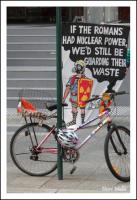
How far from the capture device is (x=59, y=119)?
21.3ft

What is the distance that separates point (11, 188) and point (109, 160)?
111 centimetres

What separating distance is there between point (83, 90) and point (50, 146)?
3.80 feet

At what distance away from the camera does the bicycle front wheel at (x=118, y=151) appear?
21.1 ft

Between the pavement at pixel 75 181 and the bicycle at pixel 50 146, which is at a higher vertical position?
the bicycle at pixel 50 146

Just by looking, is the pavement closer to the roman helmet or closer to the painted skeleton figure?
the painted skeleton figure

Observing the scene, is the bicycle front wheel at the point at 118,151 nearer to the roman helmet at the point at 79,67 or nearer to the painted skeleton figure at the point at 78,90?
the painted skeleton figure at the point at 78,90

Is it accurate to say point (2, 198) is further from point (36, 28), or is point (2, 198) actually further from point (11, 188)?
point (36, 28)

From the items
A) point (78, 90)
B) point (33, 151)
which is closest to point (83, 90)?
point (78, 90)

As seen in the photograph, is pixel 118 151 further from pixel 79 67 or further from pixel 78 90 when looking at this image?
pixel 79 67

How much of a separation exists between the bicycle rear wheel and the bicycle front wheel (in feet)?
2.14

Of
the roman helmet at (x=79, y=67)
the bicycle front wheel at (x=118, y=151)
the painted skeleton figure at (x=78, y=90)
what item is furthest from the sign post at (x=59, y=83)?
the roman helmet at (x=79, y=67)

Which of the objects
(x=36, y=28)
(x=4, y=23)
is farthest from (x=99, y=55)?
(x=36, y=28)

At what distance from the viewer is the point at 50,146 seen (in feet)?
22.0

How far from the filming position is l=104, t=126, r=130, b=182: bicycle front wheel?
21.1 feet
